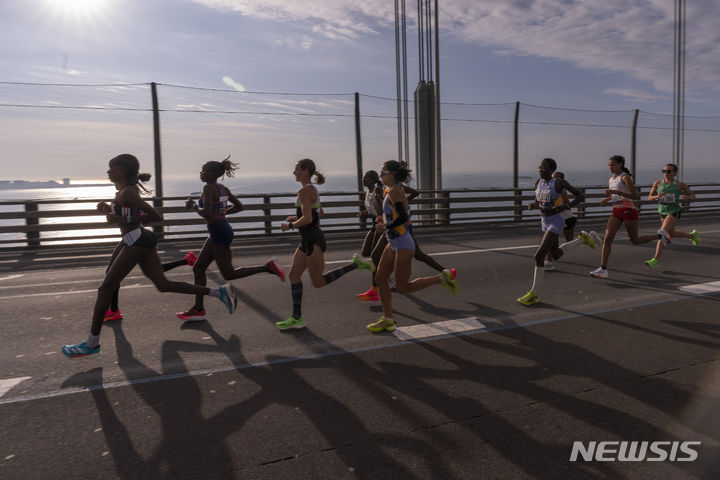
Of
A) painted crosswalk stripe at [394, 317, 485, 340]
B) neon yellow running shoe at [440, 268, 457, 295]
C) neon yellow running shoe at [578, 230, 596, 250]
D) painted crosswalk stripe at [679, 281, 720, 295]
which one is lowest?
painted crosswalk stripe at [679, 281, 720, 295]

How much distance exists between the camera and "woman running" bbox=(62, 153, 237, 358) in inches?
191

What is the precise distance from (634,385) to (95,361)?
4485mm

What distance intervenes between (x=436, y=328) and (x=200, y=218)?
1013 cm

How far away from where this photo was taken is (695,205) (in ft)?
80.8

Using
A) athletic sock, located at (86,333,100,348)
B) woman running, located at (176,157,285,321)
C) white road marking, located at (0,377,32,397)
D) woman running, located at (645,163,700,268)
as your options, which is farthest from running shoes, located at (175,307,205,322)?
woman running, located at (645,163,700,268)

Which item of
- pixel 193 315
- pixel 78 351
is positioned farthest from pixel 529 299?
pixel 78 351

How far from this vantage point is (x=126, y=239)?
508 cm

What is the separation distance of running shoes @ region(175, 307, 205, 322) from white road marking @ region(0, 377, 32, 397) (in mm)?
1936

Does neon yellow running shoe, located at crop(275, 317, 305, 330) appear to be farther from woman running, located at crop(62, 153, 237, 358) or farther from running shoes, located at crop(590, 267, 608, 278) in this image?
running shoes, located at crop(590, 267, 608, 278)

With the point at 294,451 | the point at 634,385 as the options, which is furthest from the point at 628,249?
the point at 294,451

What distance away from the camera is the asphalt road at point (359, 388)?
120 inches

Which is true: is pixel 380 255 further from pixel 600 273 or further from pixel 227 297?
pixel 600 273

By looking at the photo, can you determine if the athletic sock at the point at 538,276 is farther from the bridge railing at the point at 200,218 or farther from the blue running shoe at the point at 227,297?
the bridge railing at the point at 200,218

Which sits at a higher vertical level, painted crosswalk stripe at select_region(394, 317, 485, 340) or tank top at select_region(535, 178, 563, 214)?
tank top at select_region(535, 178, 563, 214)
